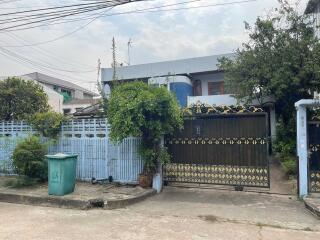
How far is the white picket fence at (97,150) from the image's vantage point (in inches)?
338

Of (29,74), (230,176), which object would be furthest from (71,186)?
(29,74)

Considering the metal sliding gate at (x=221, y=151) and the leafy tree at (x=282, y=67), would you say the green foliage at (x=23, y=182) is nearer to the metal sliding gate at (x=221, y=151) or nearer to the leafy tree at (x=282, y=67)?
the metal sliding gate at (x=221, y=151)

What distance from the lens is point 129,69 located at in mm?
21312

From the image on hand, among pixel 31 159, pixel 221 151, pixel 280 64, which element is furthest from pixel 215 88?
pixel 31 159

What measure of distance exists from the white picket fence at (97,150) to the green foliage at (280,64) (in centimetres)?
719

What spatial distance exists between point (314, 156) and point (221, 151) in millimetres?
2135

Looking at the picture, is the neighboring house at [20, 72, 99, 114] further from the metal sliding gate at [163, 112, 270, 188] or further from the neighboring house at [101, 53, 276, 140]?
the metal sliding gate at [163, 112, 270, 188]

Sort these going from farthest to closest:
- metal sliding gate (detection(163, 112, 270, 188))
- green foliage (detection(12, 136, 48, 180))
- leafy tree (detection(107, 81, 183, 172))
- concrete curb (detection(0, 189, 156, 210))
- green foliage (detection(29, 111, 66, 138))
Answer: green foliage (detection(29, 111, 66, 138))
green foliage (detection(12, 136, 48, 180))
metal sliding gate (detection(163, 112, 270, 188))
leafy tree (detection(107, 81, 183, 172))
concrete curb (detection(0, 189, 156, 210))

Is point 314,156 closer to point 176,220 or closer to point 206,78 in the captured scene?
point 176,220

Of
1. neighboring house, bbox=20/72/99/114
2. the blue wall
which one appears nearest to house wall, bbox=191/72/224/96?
the blue wall

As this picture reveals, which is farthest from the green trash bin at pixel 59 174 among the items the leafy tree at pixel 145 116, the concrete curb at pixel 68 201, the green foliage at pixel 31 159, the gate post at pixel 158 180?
the gate post at pixel 158 180

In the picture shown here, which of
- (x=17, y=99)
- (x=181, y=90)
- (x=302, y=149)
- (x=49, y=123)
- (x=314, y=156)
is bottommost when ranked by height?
(x=314, y=156)

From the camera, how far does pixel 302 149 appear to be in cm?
718

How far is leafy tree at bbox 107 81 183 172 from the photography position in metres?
7.44
